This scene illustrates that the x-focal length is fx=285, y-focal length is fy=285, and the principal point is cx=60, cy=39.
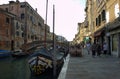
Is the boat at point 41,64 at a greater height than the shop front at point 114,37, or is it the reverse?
the shop front at point 114,37

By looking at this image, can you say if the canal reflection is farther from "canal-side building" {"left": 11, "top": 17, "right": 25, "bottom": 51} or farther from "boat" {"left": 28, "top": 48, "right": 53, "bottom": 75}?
"canal-side building" {"left": 11, "top": 17, "right": 25, "bottom": 51}

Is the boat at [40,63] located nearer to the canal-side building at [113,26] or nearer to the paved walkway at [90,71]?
the paved walkway at [90,71]

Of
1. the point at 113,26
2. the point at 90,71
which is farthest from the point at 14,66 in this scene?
the point at 90,71

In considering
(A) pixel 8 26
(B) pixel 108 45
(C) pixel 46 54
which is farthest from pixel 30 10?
(C) pixel 46 54

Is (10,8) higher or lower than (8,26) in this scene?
higher

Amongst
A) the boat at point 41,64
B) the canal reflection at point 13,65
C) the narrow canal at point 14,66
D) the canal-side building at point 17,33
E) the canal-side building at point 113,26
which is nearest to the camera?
the boat at point 41,64

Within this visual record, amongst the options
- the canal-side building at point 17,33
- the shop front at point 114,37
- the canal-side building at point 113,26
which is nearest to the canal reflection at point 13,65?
the shop front at point 114,37

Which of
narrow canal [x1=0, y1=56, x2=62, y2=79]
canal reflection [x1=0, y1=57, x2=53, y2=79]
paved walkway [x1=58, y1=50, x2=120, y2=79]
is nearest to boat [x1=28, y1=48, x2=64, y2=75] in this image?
paved walkway [x1=58, y1=50, x2=120, y2=79]

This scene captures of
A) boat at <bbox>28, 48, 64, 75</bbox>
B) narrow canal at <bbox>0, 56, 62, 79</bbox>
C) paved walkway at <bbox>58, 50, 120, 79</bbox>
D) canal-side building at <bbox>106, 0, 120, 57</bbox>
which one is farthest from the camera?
narrow canal at <bbox>0, 56, 62, 79</bbox>

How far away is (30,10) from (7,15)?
2712 centimetres

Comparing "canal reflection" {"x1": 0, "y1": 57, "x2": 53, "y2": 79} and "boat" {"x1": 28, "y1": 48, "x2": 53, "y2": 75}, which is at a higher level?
"boat" {"x1": 28, "y1": 48, "x2": 53, "y2": 75}

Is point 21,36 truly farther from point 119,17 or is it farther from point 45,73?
point 45,73

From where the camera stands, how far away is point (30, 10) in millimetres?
86688

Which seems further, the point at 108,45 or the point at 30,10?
the point at 30,10
